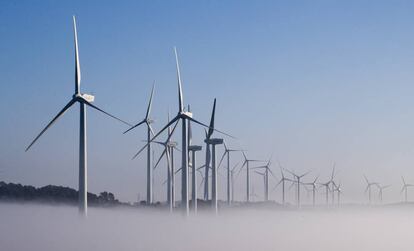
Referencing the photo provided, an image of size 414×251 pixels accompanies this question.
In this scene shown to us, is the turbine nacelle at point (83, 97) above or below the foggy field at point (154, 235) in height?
above

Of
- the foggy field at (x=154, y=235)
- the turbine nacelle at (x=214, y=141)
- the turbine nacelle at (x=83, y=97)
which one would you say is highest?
the turbine nacelle at (x=83, y=97)

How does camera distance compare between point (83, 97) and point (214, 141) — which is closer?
point (83, 97)

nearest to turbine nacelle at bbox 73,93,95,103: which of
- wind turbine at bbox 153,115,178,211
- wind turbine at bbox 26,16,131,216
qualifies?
wind turbine at bbox 26,16,131,216

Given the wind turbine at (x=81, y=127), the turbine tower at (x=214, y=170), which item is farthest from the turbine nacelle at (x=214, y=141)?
the wind turbine at (x=81, y=127)

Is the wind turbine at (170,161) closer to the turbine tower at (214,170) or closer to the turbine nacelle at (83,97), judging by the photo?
the turbine tower at (214,170)

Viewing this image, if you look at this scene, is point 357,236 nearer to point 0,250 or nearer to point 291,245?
point 291,245

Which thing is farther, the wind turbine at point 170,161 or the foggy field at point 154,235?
the wind turbine at point 170,161

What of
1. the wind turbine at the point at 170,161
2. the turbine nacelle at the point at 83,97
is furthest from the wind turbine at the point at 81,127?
the wind turbine at the point at 170,161

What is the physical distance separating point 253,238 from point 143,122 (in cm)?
2303

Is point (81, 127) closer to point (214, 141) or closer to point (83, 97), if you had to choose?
point (83, 97)

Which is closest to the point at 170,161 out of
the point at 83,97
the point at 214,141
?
the point at 214,141

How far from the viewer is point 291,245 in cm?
10200

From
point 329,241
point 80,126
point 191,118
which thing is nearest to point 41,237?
point 80,126

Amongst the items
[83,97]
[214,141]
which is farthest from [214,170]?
[83,97]
